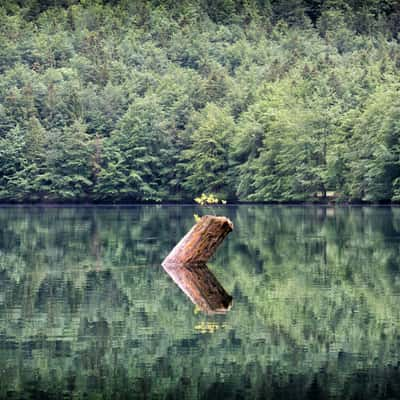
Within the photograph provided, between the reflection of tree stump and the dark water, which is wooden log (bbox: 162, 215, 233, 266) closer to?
the reflection of tree stump

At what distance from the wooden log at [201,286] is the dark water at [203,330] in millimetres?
251

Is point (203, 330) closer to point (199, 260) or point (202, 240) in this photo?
point (202, 240)

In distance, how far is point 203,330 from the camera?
16.5 metres

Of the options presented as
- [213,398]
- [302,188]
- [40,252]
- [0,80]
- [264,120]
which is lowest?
[213,398]

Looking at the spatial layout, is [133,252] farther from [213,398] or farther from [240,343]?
[213,398]

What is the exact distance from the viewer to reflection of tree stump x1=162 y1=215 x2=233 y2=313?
21.8 meters

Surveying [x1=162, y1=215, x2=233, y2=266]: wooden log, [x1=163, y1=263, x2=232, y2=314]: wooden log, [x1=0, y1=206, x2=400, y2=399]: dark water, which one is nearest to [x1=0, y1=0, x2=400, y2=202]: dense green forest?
[x1=162, y1=215, x2=233, y2=266]: wooden log

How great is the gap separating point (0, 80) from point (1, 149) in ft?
93.1

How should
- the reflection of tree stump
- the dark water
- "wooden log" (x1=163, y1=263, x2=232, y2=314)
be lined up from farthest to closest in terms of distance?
the reflection of tree stump → "wooden log" (x1=163, y1=263, x2=232, y2=314) → the dark water

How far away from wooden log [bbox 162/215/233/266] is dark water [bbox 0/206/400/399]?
52 cm

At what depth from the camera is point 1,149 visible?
10694cm

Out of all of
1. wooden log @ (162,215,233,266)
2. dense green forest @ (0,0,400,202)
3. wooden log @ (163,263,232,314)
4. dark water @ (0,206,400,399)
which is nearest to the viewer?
dark water @ (0,206,400,399)

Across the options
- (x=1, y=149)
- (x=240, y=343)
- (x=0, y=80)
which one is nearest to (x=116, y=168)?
(x=1, y=149)

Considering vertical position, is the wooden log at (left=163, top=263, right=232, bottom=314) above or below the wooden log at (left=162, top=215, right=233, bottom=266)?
below
